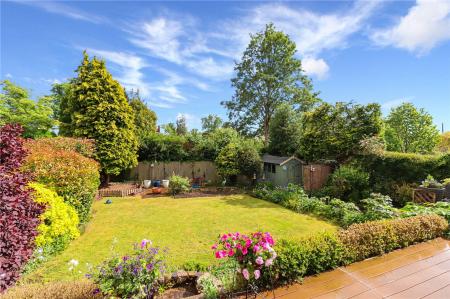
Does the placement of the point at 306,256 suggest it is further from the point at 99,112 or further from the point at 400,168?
the point at 99,112

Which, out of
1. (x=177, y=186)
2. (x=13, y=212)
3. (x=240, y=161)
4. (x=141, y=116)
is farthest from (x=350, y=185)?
(x=141, y=116)

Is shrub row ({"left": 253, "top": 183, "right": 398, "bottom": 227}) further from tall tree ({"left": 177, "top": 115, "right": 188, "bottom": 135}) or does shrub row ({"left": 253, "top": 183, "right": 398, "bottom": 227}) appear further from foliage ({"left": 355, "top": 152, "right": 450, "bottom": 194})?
tall tree ({"left": 177, "top": 115, "right": 188, "bottom": 135})

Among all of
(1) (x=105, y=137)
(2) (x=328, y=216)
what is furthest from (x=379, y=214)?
(1) (x=105, y=137)

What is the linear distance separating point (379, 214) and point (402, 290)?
463 cm

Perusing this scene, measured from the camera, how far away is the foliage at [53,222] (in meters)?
5.52

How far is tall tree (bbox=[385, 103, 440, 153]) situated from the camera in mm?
23391

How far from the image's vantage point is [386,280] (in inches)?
145

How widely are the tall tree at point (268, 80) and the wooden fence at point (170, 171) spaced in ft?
30.6

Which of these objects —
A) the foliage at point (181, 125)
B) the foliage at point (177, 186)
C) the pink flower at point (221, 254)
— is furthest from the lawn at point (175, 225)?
the foliage at point (181, 125)

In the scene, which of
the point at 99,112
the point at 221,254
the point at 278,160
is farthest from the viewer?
the point at 278,160

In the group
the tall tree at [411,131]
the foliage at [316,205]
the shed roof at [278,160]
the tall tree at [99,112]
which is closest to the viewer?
the foliage at [316,205]

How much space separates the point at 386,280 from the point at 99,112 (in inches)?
601

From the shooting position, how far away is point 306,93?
24875 millimetres

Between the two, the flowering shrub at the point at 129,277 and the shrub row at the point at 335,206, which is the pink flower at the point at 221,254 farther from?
the shrub row at the point at 335,206
